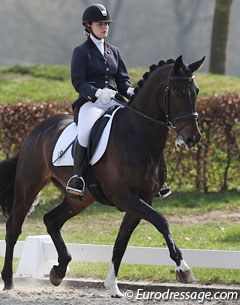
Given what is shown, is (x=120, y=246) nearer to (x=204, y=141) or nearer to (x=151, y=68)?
(x=151, y=68)

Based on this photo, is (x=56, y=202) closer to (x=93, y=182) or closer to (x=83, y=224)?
(x=83, y=224)

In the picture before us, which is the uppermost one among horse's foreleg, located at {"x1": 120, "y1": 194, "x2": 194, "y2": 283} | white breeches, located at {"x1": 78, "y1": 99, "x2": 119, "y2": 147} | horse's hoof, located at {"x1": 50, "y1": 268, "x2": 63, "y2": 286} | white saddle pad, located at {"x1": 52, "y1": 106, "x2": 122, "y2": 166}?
white breeches, located at {"x1": 78, "y1": 99, "x2": 119, "y2": 147}

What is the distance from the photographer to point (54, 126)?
934 cm

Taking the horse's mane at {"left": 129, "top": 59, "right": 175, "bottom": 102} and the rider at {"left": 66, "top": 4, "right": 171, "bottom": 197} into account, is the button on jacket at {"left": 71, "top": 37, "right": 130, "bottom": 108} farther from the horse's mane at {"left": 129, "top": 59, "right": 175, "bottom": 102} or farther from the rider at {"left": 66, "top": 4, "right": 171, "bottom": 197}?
the horse's mane at {"left": 129, "top": 59, "right": 175, "bottom": 102}

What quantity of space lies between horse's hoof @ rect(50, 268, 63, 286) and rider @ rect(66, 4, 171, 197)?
89 cm

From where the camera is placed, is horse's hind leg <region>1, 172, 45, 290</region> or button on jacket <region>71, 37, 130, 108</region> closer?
button on jacket <region>71, 37, 130, 108</region>

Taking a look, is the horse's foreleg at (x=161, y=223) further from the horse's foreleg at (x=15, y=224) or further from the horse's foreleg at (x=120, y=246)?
the horse's foreleg at (x=15, y=224)

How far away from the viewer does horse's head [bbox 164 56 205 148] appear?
25.3 feet

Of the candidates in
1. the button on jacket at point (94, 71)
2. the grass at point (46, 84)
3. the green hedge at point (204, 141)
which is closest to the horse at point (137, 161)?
the button on jacket at point (94, 71)

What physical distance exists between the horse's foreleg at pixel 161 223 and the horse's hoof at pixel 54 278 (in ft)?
3.91

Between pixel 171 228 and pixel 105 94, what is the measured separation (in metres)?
4.26

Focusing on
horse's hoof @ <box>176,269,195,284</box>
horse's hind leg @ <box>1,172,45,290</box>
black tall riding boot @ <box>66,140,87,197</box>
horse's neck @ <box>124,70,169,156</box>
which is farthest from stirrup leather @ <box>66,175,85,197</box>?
horse's hoof @ <box>176,269,195,284</box>

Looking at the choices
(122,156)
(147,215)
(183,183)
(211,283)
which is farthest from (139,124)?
(183,183)

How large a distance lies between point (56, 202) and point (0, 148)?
1.23 m
